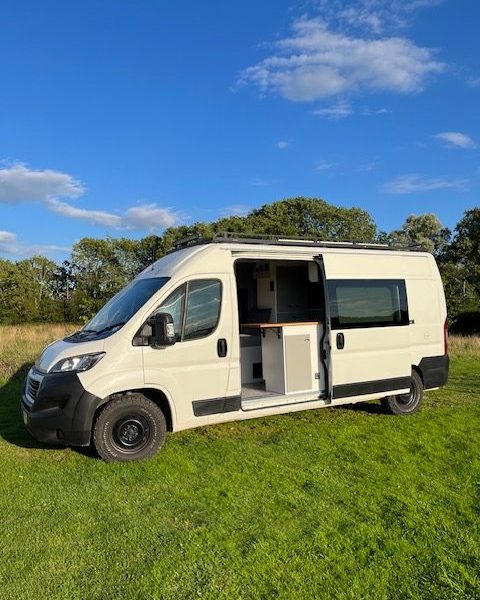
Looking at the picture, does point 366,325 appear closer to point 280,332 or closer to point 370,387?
point 370,387

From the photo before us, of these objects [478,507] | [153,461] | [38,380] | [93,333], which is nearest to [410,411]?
[478,507]

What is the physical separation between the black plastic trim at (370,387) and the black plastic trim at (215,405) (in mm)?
1590

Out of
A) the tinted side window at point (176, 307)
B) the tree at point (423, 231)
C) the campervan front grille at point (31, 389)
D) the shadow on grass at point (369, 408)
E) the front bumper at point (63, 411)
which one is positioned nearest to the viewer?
the front bumper at point (63, 411)

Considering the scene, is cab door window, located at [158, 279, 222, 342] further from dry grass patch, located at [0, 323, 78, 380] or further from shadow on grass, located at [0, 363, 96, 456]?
dry grass patch, located at [0, 323, 78, 380]

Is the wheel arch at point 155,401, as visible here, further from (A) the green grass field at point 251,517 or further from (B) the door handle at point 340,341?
(B) the door handle at point 340,341

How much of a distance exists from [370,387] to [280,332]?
1.53m

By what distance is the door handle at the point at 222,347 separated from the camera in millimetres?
6289

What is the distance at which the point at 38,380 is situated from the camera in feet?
19.0

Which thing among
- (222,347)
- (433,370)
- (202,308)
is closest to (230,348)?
(222,347)

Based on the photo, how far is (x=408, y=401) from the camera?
8.27 metres

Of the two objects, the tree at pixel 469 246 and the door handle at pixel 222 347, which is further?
the tree at pixel 469 246

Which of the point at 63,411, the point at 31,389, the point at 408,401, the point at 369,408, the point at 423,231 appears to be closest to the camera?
the point at 63,411

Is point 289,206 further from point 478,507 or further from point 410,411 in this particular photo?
point 478,507

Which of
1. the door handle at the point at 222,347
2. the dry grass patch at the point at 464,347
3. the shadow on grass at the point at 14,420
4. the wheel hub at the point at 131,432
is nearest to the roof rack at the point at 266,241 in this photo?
the door handle at the point at 222,347
